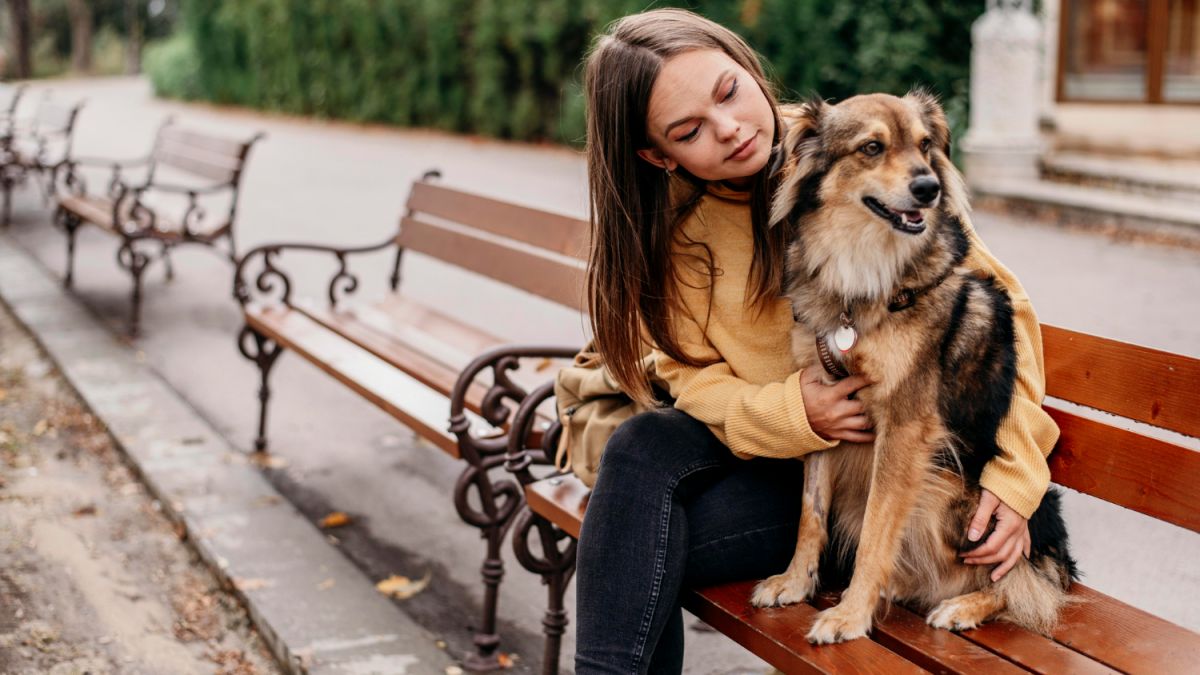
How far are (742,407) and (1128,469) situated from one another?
2.57 ft

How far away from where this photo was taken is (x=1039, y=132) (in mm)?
12203

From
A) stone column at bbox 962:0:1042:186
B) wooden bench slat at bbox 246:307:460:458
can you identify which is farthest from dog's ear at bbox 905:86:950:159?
stone column at bbox 962:0:1042:186

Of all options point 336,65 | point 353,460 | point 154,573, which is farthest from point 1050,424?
point 336,65

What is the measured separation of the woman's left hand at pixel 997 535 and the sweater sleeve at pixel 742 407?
321 mm

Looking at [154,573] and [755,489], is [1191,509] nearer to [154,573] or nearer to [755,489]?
[755,489]

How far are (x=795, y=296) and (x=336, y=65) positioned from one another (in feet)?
72.4

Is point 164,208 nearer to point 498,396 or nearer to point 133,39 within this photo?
point 498,396

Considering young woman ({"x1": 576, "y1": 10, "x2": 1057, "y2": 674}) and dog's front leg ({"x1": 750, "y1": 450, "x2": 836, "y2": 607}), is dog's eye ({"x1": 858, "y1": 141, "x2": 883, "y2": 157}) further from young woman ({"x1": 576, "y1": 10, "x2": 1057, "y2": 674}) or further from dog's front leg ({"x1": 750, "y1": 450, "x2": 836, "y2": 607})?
dog's front leg ({"x1": 750, "y1": 450, "x2": 836, "y2": 607})

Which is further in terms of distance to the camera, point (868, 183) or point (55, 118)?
point (55, 118)

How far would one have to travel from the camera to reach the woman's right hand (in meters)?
2.45

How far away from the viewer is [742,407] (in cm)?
252

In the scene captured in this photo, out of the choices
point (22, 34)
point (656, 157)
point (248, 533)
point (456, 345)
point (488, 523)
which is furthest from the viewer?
point (22, 34)

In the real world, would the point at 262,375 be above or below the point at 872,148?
below

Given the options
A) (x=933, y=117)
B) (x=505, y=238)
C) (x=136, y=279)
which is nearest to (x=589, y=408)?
(x=933, y=117)
